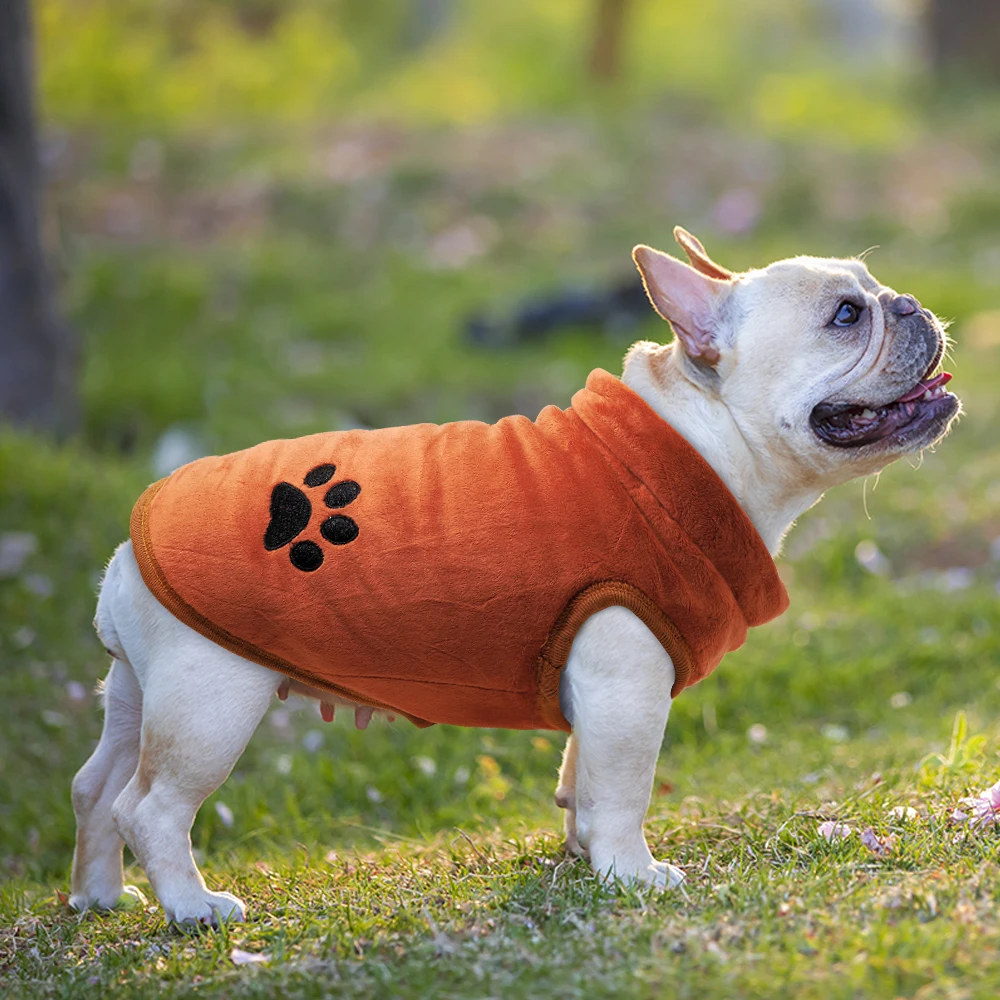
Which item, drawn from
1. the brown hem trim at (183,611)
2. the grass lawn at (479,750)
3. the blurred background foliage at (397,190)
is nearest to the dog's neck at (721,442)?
the grass lawn at (479,750)

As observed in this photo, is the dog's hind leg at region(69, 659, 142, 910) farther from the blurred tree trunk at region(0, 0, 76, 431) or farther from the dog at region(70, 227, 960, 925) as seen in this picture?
the blurred tree trunk at region(0, 0, 76, 431)

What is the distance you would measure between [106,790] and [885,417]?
2.21 metres

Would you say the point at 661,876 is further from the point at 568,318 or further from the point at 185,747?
the point at 568,318

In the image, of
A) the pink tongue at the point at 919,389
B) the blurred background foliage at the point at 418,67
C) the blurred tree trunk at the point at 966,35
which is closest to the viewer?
the pink tongue at the point at 919,389

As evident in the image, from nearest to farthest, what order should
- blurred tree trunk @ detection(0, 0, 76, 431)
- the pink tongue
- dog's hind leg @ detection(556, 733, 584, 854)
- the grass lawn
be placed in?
the grass lawn, the pink tongue, dog's hind leg @ detection(556, 733, 584, 854), blurred tree trunk @ detection(0, 0, 76, 431)

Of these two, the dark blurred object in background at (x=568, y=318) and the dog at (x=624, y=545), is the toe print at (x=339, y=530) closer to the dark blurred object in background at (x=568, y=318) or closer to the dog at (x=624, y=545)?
the dog at (x=624, y=545)

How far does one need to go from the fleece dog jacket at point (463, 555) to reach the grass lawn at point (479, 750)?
558 mm

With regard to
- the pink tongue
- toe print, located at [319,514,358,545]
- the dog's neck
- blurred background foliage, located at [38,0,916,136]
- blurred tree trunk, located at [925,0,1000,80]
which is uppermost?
blurred tree trunk, located at [925,0,1000,80]

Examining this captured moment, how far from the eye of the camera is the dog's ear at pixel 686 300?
10.8ft

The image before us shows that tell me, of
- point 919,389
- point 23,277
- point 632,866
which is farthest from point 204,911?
point 23,277

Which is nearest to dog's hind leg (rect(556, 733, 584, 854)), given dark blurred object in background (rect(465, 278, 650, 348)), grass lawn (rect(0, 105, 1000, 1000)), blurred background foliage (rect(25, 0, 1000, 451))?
grass lawn (rect(0, 105, 1000, 1000))

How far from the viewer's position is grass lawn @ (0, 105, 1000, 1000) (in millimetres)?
2678

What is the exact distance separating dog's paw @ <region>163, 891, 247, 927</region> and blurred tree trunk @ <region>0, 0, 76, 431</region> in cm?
448

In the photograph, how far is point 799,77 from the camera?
66.9 feet
